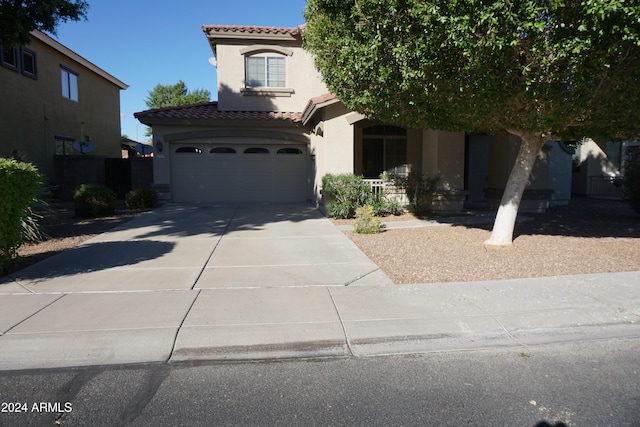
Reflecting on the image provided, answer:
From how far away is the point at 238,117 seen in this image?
17.2 metres

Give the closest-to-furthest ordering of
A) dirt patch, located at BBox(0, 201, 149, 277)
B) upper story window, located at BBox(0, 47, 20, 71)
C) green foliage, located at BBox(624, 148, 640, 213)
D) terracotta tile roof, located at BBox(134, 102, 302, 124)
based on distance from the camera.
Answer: dirt patch, located at BBox(0, 201, 149, 277)
green foliage, located at BBox(624, 148, 640, 213)
upper story window, located at BBox(0, 47, 20, 71)
terracotta tile roof, located at BBox(134, 102, 302, 124)

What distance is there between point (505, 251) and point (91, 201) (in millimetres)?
11476

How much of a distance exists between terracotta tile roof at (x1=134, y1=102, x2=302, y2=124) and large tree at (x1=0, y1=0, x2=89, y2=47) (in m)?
5.55

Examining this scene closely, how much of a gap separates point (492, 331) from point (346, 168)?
9.47 meters

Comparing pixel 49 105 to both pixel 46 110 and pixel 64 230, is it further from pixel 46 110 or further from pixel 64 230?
pixel 64 230

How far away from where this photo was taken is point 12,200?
6891 mm

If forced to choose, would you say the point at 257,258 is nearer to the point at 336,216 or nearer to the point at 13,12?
the point at 336,216

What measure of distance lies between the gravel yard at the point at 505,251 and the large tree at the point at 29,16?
8760 mm

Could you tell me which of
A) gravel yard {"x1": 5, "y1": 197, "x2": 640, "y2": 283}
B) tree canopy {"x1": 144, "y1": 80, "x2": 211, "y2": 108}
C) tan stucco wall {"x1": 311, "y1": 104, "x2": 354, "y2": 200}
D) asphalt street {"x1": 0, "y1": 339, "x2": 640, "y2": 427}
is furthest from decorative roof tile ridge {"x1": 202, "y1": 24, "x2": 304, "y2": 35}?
tree canopy {"x1": 144, "y1": 80, "x2": 211, "y2": 108}

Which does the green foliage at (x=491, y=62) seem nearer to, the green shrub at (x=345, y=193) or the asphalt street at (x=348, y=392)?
the asphalt street at (x=348, y=392)

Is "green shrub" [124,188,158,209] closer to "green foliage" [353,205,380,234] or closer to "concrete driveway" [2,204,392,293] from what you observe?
"concrete driveway" [2,204,392,293]

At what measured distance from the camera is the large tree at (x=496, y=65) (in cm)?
588

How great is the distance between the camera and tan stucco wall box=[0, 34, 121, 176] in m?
16.4

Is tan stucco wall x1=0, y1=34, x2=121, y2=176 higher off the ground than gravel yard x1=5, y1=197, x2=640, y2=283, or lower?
higher
